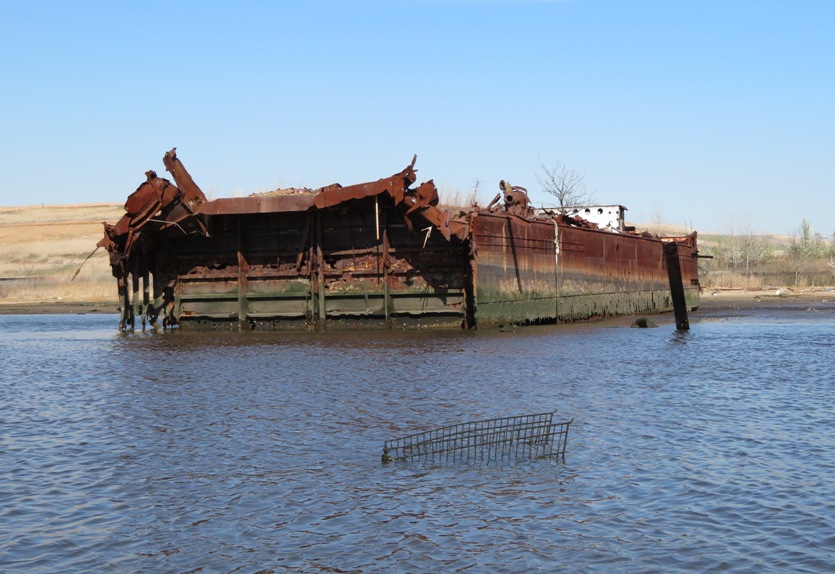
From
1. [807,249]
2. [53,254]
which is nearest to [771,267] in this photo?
[807,249]

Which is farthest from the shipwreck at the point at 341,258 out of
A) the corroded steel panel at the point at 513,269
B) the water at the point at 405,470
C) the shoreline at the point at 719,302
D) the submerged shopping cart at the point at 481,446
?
the shoreline at the point at 719,302

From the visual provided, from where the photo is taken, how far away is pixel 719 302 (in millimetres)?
53781

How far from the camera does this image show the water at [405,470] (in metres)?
7.61

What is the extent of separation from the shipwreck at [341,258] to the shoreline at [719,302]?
67.9ft

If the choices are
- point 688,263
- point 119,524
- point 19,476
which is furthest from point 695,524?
point 688,263

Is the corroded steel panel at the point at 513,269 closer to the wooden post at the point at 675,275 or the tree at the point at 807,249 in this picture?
the wooden post at the point at 675,275

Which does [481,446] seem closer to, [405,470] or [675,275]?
[405,470]

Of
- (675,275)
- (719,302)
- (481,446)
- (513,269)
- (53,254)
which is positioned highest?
(53,254)

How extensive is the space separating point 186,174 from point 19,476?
19.2 meters

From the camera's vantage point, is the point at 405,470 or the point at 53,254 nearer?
the point at 405,470

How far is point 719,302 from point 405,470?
47.1 m

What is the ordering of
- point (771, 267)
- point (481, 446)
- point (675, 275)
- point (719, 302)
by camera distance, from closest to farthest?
point (481, 446) → point (675, 275) → point (719, 302) → point (771, 267)

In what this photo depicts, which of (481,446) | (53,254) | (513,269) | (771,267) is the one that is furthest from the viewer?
(53,254)

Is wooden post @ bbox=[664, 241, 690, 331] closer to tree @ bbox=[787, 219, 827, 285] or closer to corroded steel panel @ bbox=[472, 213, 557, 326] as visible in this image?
corroded steel panel @ bbox=[472, 213, 557, 326]
